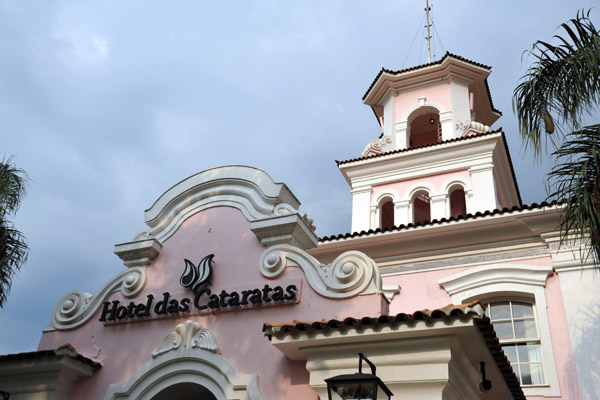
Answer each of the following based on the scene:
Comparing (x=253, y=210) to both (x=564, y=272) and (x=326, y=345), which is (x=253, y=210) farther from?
(x=564, y=272)

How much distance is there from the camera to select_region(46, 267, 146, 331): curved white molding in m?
9.06

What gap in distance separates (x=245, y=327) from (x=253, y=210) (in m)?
1.89

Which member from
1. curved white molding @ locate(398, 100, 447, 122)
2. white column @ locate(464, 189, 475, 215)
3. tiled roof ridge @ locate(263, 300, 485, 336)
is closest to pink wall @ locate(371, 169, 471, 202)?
white column @ locate(464, 189, 475, 215)

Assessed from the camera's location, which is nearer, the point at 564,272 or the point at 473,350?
the point at 473,350

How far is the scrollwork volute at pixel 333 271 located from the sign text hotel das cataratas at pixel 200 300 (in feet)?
0.92

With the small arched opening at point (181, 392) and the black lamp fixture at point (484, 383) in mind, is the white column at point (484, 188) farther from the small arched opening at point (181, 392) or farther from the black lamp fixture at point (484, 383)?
the small arched opening at point (181, 392)

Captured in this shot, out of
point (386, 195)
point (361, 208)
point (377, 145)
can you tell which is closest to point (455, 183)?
point (386, 195)

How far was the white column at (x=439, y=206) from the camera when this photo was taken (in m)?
15.6

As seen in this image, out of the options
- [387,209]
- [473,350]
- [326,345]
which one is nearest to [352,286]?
[326,345]

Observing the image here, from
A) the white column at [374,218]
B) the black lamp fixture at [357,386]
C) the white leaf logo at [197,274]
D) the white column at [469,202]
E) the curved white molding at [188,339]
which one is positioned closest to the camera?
the black lamp fixture at [357,386]

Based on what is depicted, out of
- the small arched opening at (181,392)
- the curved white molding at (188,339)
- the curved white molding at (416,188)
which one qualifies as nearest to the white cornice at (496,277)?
the curved white molding at (416,188)

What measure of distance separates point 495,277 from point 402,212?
4747mm

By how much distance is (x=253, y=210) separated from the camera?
8.98 meters

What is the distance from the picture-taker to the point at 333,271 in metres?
7.85
